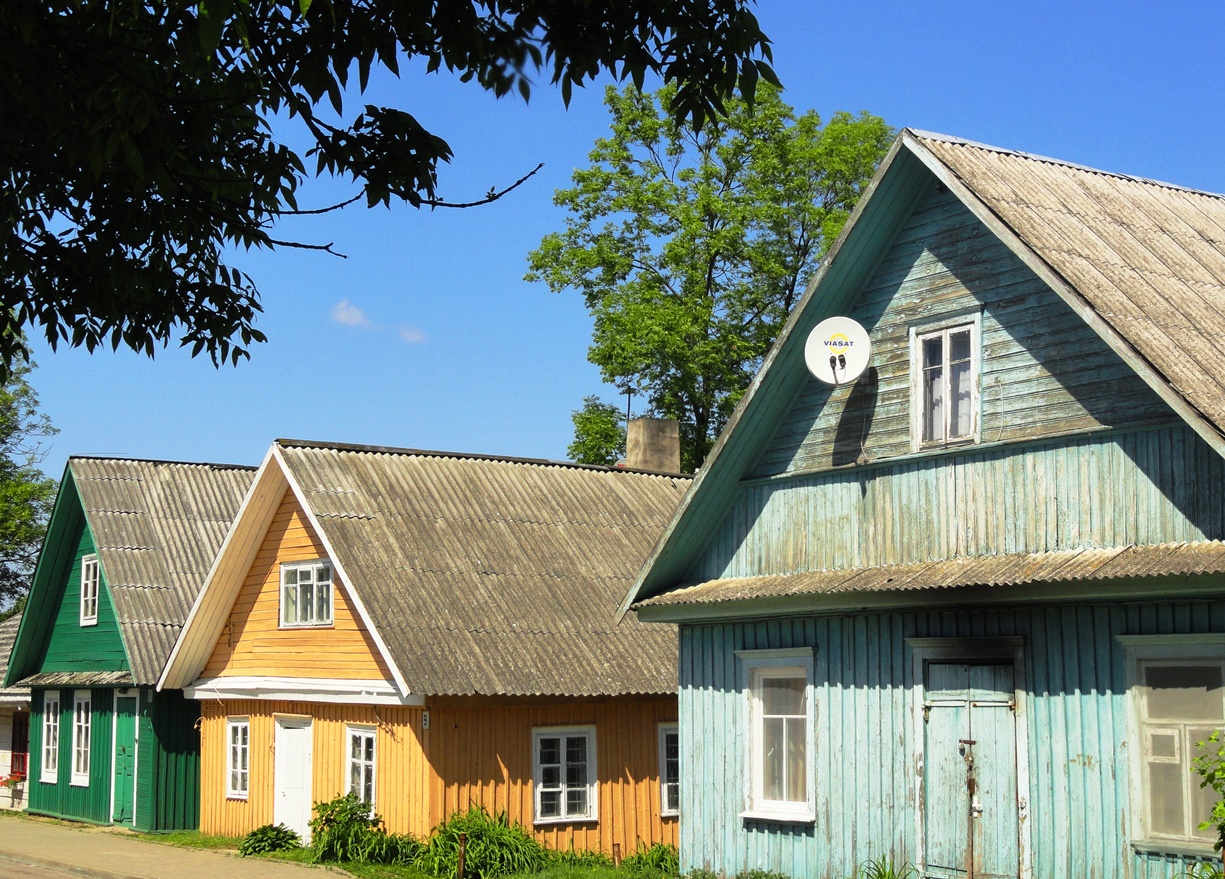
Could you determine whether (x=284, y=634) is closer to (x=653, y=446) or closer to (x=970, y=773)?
(x=653, y=446)

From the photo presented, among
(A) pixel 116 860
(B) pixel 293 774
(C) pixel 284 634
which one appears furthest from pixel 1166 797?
(A) pixel 116 860

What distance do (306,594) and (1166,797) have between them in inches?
550

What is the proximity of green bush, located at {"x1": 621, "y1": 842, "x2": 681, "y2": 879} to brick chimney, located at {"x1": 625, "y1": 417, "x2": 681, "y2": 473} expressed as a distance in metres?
9.42

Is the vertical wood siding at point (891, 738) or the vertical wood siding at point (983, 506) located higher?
the vertical wood siding at point (983, 506)

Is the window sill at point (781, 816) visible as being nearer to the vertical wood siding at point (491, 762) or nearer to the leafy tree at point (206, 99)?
the vertical wood siding at point (491, 762)

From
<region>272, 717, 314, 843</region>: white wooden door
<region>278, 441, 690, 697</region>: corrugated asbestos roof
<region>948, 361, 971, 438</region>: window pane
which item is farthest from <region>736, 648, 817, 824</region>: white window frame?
<region>272, 717, 314, 843</region>: white wooden door

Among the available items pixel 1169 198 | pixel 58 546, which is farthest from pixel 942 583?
pixel 58 546

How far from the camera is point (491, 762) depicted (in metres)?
20.0

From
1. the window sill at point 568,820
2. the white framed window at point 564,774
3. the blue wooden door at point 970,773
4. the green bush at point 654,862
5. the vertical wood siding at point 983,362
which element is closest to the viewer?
the vertical wood siding at point 983,362

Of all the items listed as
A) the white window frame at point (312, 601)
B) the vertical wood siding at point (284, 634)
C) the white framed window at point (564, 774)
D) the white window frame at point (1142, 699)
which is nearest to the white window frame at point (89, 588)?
the vertical wood siding at point (284, 634)

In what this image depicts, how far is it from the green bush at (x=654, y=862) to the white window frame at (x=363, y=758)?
139 inches

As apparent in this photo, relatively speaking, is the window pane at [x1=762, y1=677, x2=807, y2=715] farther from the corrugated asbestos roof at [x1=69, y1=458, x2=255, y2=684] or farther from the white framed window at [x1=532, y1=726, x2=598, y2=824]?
the corrugated asbestos roof at [x1=69, y1=458, x2=255, y2=684]

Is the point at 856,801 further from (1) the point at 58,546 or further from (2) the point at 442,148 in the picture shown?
(1) the point at 58,546

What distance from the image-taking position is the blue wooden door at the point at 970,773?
41.8ft
